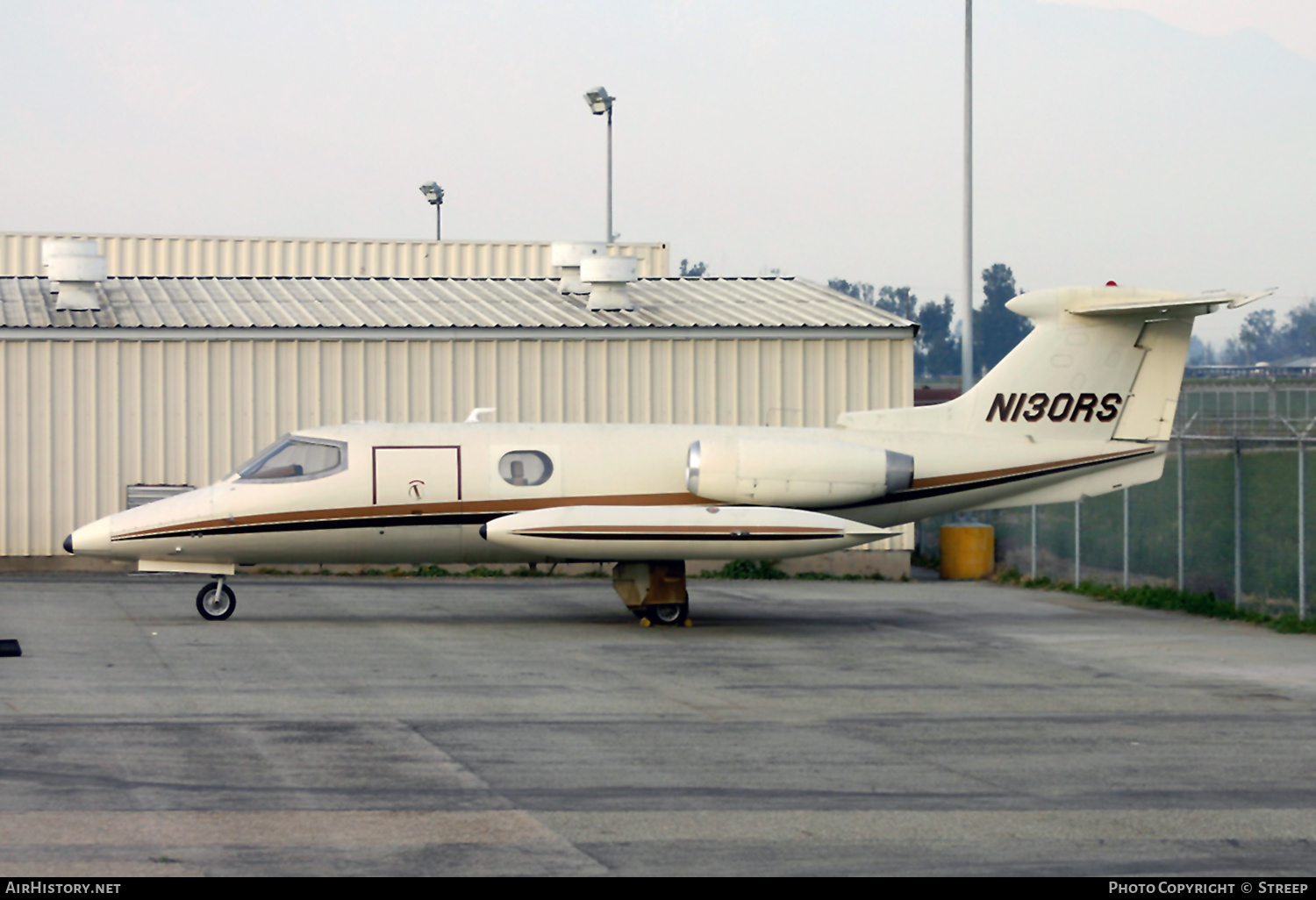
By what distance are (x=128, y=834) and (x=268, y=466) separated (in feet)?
35.8

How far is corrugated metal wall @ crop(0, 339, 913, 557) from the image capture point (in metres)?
26.1

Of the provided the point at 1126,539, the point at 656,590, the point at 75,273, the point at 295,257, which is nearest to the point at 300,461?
the point at 656,590

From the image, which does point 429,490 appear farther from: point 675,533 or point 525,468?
point 675,533

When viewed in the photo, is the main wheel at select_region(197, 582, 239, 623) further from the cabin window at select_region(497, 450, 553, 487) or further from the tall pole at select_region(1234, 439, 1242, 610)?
the tall pole at select_region(1234, 439, 1242, 610)

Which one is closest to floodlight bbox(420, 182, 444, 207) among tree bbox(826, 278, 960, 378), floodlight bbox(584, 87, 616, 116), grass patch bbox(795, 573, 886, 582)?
floodlight bbox(584, 87, 616, 116)

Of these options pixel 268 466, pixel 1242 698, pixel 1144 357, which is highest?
pixel 1144 357

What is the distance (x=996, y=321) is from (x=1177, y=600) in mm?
160058

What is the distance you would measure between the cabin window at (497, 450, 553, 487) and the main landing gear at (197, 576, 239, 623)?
149 inches

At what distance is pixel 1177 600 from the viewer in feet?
72.7

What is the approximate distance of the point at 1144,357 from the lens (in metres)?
20.0

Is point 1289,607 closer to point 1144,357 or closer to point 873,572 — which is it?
point 1144,357

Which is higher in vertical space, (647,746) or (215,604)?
(215,604)

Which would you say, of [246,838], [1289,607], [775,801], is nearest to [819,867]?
[775,801]

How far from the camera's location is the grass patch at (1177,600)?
64.6 feet
